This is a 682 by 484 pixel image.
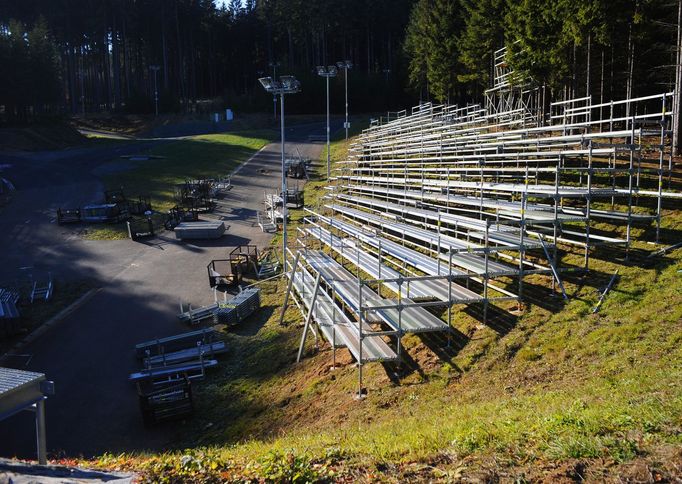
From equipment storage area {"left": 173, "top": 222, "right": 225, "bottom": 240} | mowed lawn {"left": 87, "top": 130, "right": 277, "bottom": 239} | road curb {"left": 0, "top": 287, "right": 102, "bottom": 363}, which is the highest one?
mowed lawn {"left": 87, "top": 130, "right": 277, "bottom": 239}

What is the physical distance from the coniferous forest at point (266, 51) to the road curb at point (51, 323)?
22155 mm

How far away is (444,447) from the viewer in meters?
5.68

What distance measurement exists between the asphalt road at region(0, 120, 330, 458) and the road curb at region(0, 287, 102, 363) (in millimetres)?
201

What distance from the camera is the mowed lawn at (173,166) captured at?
3672 cm

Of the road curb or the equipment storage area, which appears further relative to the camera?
the equipment storage area

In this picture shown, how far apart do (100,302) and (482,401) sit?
14968 millimetres

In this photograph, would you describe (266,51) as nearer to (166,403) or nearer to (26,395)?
(166,403)

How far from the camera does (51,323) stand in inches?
685

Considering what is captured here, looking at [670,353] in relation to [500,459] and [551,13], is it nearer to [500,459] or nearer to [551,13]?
[500,459]

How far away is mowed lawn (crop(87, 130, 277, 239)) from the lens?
3672cm

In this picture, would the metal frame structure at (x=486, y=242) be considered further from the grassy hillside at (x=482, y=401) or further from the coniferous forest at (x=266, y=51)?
the coniferous forest at (x=266, y=51)

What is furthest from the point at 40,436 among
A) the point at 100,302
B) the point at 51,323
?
the point at 100,302

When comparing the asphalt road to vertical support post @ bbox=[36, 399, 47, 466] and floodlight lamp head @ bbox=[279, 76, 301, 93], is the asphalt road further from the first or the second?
floodlight lamp head @ bbox=[279, 76, 301, 93]

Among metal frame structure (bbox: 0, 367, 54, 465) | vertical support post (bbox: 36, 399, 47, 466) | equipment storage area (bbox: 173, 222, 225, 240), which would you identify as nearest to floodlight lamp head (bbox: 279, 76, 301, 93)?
equipment storage area (bbox: 173, 222, 225, 240)
